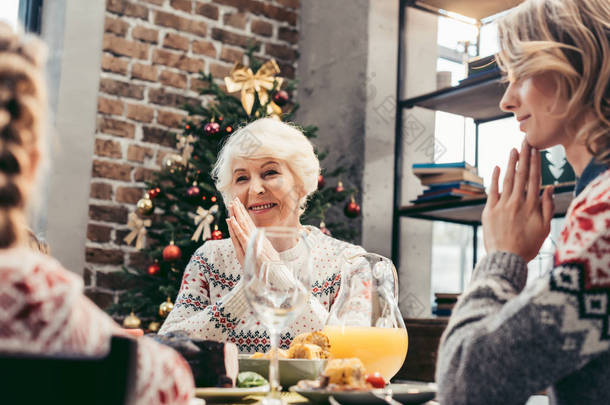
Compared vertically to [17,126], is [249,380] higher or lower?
lower

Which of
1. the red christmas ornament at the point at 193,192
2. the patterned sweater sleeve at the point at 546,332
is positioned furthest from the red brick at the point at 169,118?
the patterned sweater sleeve at the point at 546,332

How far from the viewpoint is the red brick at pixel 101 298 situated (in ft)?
10.6

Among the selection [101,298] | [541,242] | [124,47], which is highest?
[124,47]

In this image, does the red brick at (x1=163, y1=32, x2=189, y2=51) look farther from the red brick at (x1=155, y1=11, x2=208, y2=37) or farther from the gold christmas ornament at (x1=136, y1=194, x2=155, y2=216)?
the gold christmas ornament at (x1=136, y1=194, x2=155, y2=216)

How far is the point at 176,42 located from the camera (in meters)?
3.59

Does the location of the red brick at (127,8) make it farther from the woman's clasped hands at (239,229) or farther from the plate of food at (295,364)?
the plate of food at (295,364)

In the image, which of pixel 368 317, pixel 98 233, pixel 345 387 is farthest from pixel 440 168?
pixel 345 387

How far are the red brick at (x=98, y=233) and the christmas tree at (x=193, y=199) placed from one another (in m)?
0.24

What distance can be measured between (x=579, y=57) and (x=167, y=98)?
9.32 feet

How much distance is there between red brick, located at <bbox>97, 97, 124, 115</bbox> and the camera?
3318 mm

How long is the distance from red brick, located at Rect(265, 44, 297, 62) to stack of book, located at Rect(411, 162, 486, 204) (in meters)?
1.34

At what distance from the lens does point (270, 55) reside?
13.0 feet

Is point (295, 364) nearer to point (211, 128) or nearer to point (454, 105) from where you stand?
point (211, 128)

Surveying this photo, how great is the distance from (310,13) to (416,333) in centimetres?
214
